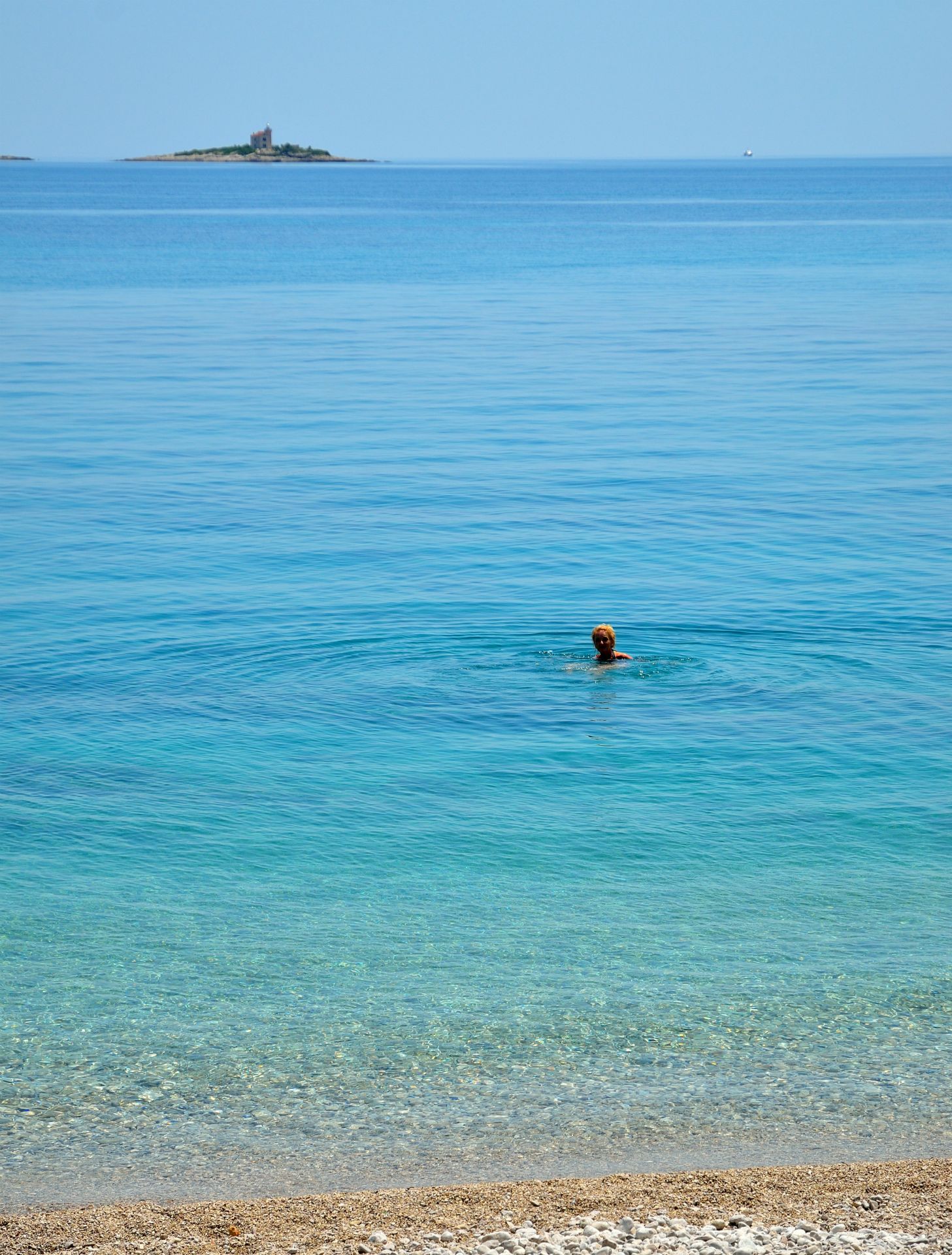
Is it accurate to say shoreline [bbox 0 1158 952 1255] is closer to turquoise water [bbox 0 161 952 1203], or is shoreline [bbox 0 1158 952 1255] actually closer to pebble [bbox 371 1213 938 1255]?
pebble [bbox 371 1213 938 1255]

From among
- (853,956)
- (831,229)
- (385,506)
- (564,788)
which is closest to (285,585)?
(385,506)

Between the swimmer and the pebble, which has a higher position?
the swimmer

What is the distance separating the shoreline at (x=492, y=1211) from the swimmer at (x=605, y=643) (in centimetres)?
899

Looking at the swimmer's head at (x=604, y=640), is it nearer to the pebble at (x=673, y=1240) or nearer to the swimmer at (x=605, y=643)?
the swimmer at (x=605, y=643)

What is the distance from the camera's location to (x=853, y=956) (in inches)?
469

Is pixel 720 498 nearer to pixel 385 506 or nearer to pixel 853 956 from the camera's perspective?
pixel 385 506

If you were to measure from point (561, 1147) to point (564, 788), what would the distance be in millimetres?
6067

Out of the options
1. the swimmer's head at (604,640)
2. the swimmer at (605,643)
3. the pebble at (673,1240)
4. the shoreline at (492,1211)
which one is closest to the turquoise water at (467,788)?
the swimmer at (605,643)

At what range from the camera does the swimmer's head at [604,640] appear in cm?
1742

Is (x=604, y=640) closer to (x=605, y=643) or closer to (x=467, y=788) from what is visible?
(x=605, y=643)

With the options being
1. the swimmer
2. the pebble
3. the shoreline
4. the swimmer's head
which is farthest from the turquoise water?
the pebble

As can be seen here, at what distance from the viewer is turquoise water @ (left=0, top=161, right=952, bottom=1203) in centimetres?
998

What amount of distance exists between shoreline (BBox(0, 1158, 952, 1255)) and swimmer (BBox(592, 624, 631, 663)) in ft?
29.5

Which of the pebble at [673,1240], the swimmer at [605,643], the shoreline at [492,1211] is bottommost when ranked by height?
the shoreline at [492,1211]
